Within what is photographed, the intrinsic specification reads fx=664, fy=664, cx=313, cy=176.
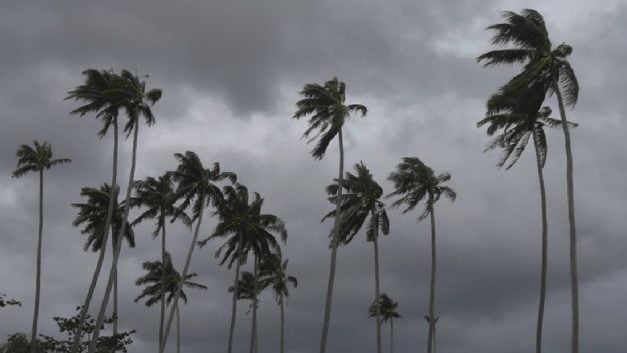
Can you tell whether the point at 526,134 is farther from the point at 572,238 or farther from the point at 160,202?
the point at 160,202

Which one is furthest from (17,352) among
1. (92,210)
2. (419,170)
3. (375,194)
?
(419,170)

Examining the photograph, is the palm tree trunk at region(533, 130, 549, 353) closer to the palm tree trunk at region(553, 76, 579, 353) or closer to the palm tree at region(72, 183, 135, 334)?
the palm tree trunk at region(553, 76, 579, 353)

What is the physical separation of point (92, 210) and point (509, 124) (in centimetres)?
3356

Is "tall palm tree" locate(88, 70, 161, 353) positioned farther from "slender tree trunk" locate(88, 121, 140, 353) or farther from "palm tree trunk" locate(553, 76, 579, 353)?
"palm tree trunk" locate(553, 76, 579, 353)

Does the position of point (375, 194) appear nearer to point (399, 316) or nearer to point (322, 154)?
point (322, 154)

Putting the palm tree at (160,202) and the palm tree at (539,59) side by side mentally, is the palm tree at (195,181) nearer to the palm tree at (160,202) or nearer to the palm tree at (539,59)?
the palm tree at (160,202)

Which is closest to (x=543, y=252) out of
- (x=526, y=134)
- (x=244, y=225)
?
(x=526, y=134)

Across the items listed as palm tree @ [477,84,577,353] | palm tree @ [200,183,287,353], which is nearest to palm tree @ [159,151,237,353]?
palm tree @ [200,183,287,353]

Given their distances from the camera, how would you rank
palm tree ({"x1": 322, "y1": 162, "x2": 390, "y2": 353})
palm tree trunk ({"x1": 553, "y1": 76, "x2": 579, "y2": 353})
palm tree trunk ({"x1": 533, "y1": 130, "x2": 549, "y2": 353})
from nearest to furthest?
palm tree trunk ({"x1": 553, "y1": 76, "x2": 579, "y2": 353}) → palm tree trunk ({"x1": 533, "y1": 130, "x2": 549, "y2": 353}) → palm tree ({"x1": 322, "y1": 162, "x2": 390, "y2": 353})

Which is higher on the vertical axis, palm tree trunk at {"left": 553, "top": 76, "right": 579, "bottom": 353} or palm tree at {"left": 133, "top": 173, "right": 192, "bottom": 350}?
palm tree at {"left": 133, "top": 173, "right": 192, "bottom": 350}

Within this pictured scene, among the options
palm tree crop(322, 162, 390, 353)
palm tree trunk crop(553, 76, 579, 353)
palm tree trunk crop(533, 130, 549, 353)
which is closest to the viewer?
palm tree trunk crop(553, 76, 579, 353)

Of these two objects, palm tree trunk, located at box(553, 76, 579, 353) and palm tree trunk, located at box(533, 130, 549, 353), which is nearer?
palm tree trunk, located at box(553, 76, 579, 353)

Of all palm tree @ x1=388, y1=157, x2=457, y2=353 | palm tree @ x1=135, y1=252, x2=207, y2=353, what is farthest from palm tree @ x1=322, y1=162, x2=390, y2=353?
palm tree @ x1=135, y1=252, x2=207, y2=353

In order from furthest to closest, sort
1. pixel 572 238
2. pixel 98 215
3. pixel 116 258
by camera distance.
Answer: pixel 98 215
pixel 116 258
pixel 572 238
